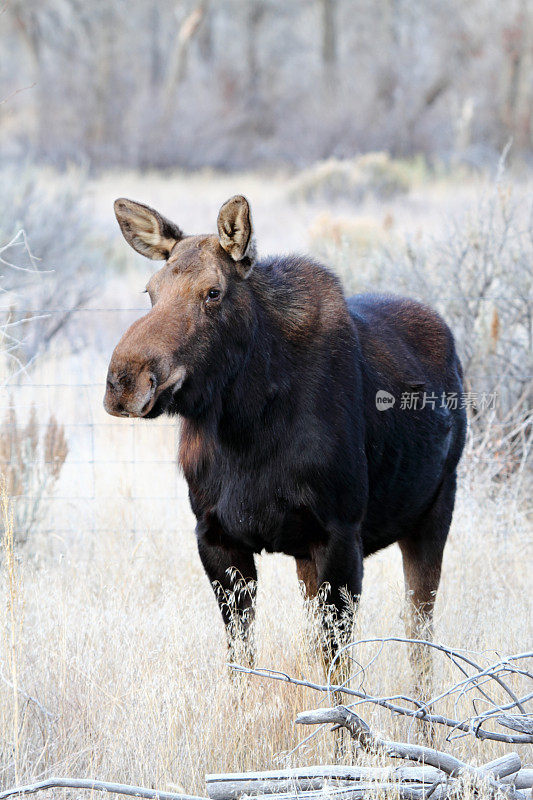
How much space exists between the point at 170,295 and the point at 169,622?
1.77 meters

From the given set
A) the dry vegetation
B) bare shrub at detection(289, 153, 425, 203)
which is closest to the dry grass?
the dry vegetation

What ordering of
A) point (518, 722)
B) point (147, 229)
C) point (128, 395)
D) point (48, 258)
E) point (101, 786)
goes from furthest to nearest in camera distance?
point (48, 258) < point (147, 229) < point (128, 395) < point (518, 722) < point (101, 786)

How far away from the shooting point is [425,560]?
4781 mm

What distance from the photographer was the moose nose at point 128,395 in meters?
3.38

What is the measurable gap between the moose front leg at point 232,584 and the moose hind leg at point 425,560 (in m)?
0.93

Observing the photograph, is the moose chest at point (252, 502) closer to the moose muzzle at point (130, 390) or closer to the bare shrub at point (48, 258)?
the moose muzzle at point (130, 390)

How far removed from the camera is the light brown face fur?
3404 millimetres

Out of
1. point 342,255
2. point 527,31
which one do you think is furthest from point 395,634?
point 527,31

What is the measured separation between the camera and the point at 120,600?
5059 mm

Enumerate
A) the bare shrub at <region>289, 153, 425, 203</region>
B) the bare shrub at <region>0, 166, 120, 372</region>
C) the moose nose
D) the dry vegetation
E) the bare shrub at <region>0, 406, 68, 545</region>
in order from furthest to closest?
1. the bare shrub at <region>289, 153, 425, 203</region>
2. the bare shrub at <region>0, 166, 120, 372</region>
3. the bare shrub at <region>0, 406, 68, 545</region>
4. the dry vegetation
5. the moose nose

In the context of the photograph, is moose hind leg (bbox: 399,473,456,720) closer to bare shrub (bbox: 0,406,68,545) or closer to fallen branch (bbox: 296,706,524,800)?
fallen branch (bbox: 296,706,524,800)

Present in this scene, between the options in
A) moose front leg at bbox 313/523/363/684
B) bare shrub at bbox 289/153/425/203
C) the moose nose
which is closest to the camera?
the moose nose

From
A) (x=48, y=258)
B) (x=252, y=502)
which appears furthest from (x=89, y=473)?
(x=48, y=258)

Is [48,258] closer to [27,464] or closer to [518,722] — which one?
[27,464]
